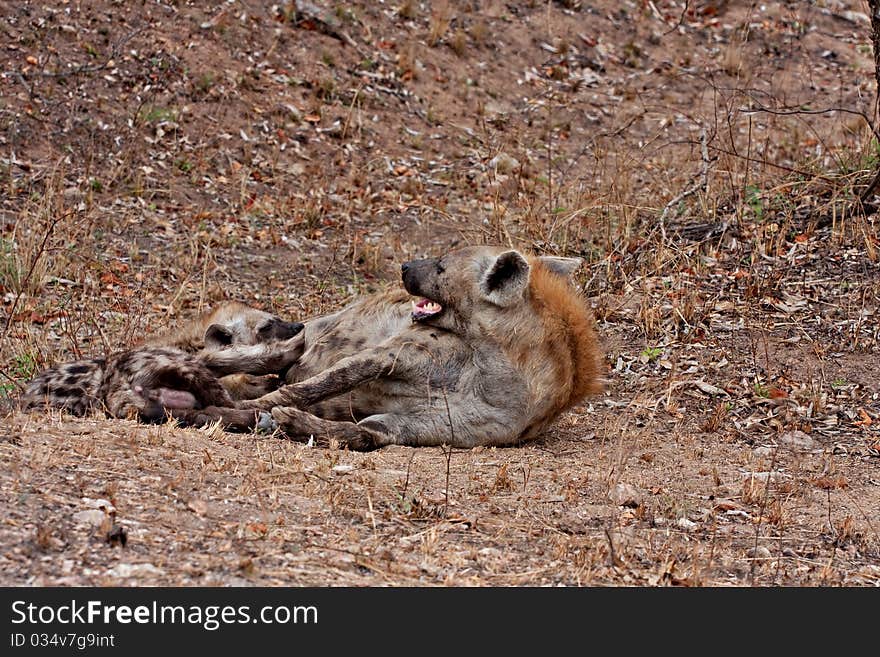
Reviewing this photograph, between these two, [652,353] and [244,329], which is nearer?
[244,329]

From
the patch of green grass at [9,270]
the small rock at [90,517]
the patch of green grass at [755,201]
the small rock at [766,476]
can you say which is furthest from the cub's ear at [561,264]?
the patch of green grass at [9,270]

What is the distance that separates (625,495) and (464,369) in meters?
1.17

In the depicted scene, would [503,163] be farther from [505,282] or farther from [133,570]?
[133,570]

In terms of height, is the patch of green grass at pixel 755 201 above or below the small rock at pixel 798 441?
above

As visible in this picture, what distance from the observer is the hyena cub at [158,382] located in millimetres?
5324

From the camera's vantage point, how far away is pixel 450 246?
348 inches

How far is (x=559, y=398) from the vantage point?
5516mm

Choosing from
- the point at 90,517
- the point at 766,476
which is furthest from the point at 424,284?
the point at 90,517

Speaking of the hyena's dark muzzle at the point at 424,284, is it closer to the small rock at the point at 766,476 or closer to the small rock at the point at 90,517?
the small rock at the point at 766,476

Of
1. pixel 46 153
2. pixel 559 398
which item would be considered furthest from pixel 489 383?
pixel 46 153

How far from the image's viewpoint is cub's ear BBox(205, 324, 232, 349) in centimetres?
603

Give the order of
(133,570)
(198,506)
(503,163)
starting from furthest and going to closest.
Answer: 1. (503,163)
2. (198,506)
3. (133,570)

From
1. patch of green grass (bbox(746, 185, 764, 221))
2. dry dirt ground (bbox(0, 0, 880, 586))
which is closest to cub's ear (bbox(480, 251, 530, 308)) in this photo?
dry dirt ground (bbox(0, 0, 880, 586))

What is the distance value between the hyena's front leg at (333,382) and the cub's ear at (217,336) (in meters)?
0.65
